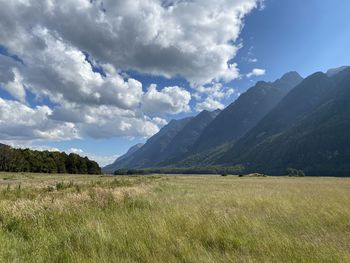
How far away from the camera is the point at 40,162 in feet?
441

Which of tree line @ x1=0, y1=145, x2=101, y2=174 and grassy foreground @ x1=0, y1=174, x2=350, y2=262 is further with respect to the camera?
tree line @ x1=0, y1=145, x2=101, y2=174

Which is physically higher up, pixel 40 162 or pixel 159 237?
pixel 40 162

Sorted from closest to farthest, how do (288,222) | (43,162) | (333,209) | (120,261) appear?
(120,261)
(288,222)
(333,209)
(43,162)

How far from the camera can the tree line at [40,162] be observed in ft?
418

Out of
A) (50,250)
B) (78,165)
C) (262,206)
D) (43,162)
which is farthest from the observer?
(78,165)

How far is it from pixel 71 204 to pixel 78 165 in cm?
14964

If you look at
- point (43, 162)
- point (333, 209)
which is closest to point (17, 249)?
point (333, 209)

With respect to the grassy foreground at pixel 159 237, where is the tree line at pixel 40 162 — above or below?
above

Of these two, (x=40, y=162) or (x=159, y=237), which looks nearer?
(x=159, y=237)

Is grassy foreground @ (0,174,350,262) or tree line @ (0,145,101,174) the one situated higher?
tree line @ (0,145,101,174)

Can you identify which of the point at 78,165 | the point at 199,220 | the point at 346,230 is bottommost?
the point at 346,230

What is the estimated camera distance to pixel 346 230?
36.2 ft

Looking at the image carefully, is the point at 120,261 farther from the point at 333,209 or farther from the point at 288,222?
the point at 333,209

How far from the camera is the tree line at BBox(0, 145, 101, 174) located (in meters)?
127
